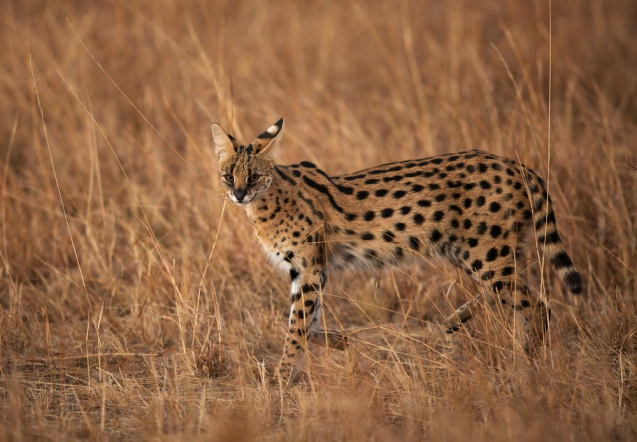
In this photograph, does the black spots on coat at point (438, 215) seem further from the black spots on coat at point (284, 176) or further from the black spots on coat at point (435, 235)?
the black spots on coat at point (284, 176)

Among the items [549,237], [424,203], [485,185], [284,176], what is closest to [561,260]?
[549,237]

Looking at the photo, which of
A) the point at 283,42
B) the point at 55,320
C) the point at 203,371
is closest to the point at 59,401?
the point at 203,371

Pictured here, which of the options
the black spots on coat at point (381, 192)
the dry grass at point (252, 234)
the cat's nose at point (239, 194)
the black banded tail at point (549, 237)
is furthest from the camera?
the black spots on coat at point (381, 192)

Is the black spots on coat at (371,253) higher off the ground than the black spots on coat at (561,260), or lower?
higher

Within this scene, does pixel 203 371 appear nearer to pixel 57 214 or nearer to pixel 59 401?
pixel 59 401

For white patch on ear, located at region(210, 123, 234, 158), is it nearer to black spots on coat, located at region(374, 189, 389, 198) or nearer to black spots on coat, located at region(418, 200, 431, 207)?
black spots on coat, located at region(374, 189, 389, 198)

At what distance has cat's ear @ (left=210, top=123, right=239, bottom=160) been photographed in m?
5.10

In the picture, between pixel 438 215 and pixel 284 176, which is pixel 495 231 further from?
pixel 284 176

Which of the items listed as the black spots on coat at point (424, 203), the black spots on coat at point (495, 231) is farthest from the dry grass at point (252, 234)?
the black spots on coat at point (424, 203)

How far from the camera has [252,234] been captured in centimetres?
621

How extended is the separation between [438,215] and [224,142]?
4.54ft

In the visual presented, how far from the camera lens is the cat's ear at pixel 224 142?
5.10 m

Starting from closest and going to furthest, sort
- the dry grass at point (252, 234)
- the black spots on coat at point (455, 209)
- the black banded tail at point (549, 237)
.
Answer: the dry grass at point (252, 234) < the black banded tail at point (549, 237) < the black spots on coat at point (455, 209)

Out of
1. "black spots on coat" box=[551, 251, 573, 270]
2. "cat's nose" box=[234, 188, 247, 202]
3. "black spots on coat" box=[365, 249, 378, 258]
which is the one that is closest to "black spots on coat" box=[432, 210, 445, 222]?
"black spots on coat" box=[365, 249, 378, 258]
